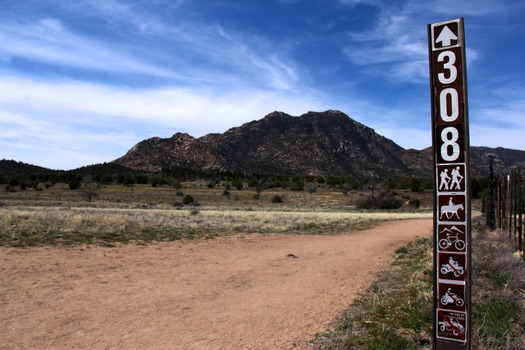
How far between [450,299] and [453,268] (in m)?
0.28

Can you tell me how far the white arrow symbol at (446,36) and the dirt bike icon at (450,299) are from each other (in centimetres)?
229

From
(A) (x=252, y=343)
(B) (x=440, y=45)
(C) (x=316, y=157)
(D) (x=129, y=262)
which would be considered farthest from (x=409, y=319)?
(C) (x=316, y=157)

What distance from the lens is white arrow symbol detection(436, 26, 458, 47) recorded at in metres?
4.01

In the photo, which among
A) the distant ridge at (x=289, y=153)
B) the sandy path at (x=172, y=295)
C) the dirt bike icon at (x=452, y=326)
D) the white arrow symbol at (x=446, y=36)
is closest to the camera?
the dirt bike icon at (x=452, y=326)

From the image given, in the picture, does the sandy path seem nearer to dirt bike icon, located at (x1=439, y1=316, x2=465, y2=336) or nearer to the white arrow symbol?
dirt bike icon, located at (x1=439, y1=316, x2=465, y2=336)

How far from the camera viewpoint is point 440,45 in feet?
13.3

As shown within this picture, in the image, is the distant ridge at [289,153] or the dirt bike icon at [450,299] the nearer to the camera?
the dirt bike icon at [450,299]

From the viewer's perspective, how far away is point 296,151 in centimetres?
10781

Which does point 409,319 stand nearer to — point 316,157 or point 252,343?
point 252,343

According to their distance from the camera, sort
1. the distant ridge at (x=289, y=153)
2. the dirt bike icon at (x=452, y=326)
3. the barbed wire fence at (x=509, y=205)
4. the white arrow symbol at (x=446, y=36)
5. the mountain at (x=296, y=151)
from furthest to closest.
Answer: the mountain at (x=296, y=151)
the distant ridge at (x=289, y=153)
the barbed wire fence at (x=509, y=205)
the white arrow symbol at (x=446, y=36)
the dirt bike icon at (x=452, y=326)

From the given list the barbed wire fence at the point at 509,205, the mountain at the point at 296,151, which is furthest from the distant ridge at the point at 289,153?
the barbed wire fence at the point at 509,205

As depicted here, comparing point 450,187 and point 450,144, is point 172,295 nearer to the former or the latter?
point 450,187

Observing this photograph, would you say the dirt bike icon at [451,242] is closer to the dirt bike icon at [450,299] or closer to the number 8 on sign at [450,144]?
the dirt bike icon at [450,299]

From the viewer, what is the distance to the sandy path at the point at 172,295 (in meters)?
5.73
